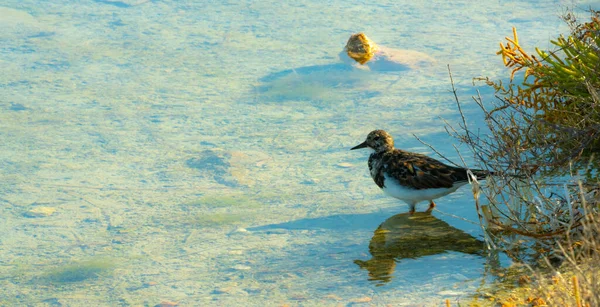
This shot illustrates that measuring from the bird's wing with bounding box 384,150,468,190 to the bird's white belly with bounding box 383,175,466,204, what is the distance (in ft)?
0.12

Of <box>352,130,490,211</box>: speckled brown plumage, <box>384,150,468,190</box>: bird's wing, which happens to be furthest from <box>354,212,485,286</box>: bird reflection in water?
<box>384,150,468,190</box>: bird's wing

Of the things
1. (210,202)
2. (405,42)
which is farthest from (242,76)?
(210,202)

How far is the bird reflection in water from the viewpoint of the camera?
7137 mm

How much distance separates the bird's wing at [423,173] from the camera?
786 centimetres

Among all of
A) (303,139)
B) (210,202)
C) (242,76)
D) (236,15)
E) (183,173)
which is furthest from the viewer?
(236,15)

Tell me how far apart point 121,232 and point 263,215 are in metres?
1.27

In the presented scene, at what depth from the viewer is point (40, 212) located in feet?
27.2

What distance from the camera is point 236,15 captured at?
14.1 meters

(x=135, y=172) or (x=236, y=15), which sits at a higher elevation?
(x=236, y=15)

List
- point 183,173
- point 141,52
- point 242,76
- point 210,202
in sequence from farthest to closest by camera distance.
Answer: point 141,52, point 242,76, point 183,173, point 210,202

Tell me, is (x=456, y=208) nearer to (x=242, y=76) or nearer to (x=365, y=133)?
(x=365, y=133)

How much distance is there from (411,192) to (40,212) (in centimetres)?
341

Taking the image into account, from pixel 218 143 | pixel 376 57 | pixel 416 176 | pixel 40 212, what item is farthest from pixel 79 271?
pixel 376 57

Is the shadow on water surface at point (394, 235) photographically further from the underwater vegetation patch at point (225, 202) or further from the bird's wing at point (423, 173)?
the underwater vegetation patch at point (225, 202)
